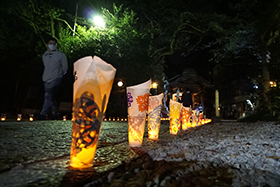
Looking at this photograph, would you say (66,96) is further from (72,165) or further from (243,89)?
(243,89)

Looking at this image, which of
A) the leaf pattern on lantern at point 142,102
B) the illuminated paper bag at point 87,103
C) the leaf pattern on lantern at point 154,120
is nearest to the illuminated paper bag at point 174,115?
the leaf pattern on lantern at point 154,120

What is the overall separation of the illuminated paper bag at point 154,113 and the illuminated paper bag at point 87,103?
6.77ft

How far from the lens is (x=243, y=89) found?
23.8 metres

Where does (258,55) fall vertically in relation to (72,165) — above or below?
above

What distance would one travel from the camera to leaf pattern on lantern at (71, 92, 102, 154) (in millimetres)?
1604

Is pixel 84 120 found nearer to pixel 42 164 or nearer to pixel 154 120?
pixel 42 164

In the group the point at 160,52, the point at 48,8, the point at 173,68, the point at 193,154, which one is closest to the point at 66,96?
the point at 48,8

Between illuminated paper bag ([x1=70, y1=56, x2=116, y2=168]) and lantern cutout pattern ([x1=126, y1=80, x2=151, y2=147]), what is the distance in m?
1.21

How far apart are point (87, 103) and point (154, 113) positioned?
7.26 feet

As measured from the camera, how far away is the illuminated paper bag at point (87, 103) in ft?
5.27

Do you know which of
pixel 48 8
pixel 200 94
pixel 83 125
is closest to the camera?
pixel 83 125

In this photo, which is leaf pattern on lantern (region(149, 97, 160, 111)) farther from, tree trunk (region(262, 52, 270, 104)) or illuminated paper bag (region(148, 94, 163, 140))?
tree trunk (region(262, 52, 270, 104))

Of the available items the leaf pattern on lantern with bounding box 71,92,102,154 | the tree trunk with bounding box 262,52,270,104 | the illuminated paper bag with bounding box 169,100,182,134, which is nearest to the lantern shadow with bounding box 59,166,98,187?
the leaf pattern on lantern with bounding box 71,92,102,154

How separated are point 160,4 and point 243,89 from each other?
15.6 m
